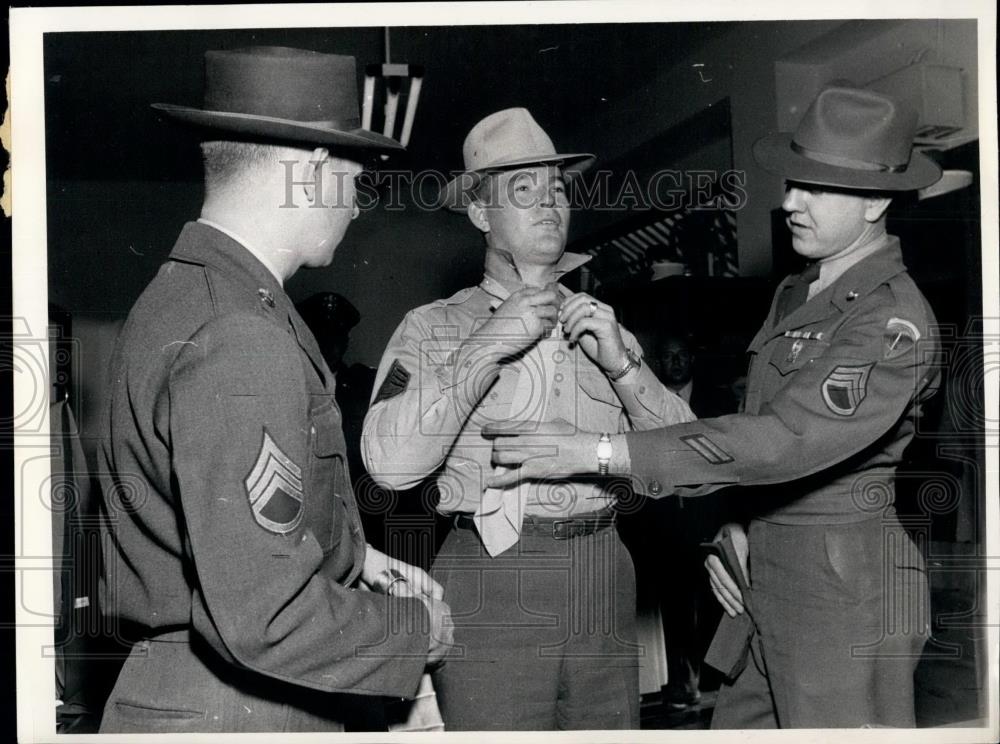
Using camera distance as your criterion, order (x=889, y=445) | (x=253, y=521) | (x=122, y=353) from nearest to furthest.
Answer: (x=253, y=521) < (x=122, y=353) < (x=889, y=445)

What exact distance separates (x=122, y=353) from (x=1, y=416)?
0.53m

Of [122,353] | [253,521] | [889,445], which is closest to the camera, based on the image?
[253,521]

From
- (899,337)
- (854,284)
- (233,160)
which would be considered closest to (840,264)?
(854,284)

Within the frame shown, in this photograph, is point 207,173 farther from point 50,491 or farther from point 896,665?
point 896,665

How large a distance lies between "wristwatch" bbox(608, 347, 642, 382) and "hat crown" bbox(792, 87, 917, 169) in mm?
538

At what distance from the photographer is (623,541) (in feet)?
6.07

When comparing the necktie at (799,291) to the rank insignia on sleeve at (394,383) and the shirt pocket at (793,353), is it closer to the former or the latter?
the shirt pocket at (793,353)

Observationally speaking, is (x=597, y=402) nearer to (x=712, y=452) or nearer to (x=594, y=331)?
(x=594, y=331)

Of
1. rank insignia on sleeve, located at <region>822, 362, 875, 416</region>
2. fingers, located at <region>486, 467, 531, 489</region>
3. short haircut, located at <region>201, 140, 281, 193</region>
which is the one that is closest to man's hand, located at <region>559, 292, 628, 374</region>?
fingers, located at <region>486, 467, 531, 489</region>

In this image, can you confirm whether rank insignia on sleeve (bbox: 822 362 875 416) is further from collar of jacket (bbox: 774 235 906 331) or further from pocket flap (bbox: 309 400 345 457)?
pocket flap (bbox: 309 400 345 457)

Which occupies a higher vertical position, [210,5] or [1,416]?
[210,5]

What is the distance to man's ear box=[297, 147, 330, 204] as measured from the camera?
1.60m

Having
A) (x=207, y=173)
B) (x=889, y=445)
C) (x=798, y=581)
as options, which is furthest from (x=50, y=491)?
(x=889, y=445)

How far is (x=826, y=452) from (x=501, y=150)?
89cm
